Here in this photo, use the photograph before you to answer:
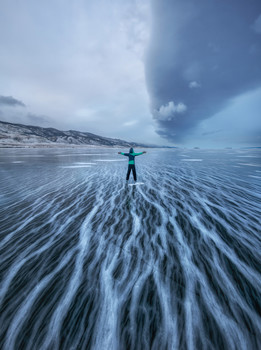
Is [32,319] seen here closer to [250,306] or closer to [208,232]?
[250,306]

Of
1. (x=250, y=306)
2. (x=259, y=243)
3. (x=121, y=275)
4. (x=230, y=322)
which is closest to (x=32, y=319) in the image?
(x=121, y=275)

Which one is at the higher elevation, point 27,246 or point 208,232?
point 208,232

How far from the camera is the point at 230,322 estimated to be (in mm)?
1775

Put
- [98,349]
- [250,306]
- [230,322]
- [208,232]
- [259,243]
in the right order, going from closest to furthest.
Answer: [98,349] → [230,322] → [250,306] → [259,243] → [208,232]

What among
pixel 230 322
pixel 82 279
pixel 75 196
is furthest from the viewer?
pixel 75 196

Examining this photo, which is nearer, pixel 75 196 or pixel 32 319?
pixel 32 319

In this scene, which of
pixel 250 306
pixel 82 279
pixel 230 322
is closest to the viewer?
pixel 230 322

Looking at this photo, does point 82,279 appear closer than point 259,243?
Yes

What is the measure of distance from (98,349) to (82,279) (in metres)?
0.94

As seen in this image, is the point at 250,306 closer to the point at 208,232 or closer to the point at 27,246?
the point at 208,232

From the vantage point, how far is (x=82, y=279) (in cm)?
238

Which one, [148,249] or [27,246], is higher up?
[148,249]

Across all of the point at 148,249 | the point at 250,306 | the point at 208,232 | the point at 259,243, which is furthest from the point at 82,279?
the point at 259,243

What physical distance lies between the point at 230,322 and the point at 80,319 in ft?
6.37
